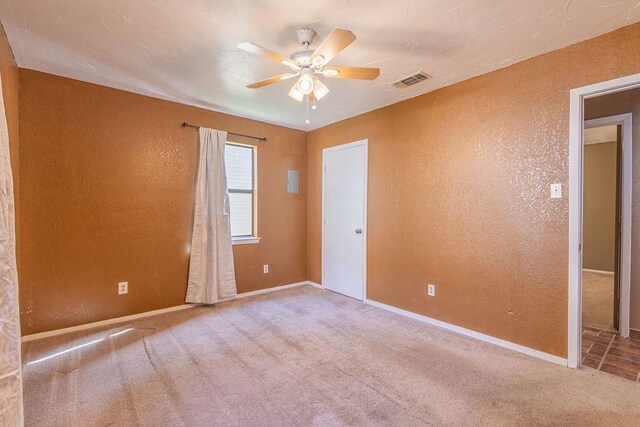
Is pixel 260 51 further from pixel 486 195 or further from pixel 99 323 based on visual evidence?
pixel 99 323

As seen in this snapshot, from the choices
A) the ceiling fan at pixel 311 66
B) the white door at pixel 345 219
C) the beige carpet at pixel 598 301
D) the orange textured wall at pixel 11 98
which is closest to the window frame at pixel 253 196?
the white door at pixel 345 219

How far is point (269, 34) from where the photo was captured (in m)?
2.11

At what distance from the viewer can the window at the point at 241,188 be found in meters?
4.06

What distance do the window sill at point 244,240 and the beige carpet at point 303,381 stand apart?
120 cm

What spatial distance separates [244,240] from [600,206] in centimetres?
628

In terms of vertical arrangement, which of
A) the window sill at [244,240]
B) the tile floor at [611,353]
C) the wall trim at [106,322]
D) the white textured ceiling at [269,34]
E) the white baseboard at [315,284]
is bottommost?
the tile floor at [611,353]

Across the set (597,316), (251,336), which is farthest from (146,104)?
(597,316)

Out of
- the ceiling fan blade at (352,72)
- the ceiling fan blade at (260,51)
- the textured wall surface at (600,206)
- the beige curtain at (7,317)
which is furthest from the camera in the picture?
the textured wall surface at (600,206)

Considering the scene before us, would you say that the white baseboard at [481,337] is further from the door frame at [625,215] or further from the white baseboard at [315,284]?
the door frame at [625,215]

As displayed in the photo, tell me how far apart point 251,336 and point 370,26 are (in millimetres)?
2735

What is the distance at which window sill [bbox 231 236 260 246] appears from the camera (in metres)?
4.01

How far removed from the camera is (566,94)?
2.30 metres

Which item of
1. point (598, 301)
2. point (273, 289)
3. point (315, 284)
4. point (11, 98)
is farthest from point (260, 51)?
point (598, 301)

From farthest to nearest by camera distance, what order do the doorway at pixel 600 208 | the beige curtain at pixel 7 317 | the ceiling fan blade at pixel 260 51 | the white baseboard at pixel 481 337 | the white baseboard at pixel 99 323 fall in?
the doorway at pixel 600 208 < the white baseboard at pixel 99 323 < the white baseboard at pixel 481 337 < the ceiling fan blade at pixel 260 51 < the beige curtain at pixel 7 317
